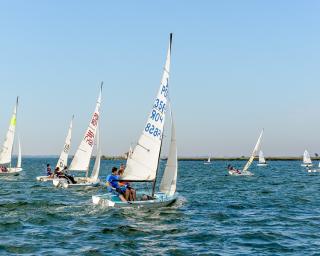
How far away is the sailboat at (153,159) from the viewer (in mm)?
24422

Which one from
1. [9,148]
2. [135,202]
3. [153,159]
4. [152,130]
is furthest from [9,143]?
[135,202]

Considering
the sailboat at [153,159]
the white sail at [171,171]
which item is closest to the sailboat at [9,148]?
the sailboat at [153,159]

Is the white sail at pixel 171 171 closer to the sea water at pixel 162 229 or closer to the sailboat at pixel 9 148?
the sea water at pixel 162 229

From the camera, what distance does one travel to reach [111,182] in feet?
82.9

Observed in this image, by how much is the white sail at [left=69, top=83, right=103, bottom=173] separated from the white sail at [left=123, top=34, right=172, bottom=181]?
1870cm

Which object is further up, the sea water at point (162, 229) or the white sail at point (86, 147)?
the white sail at point (86, 147)

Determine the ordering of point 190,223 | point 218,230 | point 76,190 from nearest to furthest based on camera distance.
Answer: point 218,230 → point 190,223 → point 76,190

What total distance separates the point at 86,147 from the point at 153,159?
19828mm

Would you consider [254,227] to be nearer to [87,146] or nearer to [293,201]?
[293,201]

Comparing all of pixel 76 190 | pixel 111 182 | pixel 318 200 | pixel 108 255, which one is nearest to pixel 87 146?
pixel 76 190

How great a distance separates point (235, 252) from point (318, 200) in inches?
656

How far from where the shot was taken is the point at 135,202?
2302 cm

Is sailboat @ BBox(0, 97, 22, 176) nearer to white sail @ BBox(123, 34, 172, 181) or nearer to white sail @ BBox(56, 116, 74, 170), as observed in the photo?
white sail @ BBox(56, 116, 74, 170)

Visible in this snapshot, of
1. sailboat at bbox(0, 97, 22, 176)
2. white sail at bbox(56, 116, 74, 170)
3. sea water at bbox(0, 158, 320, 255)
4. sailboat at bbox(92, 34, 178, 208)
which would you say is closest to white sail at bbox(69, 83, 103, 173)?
white sail at bbox(56, 116, 74, 170)
